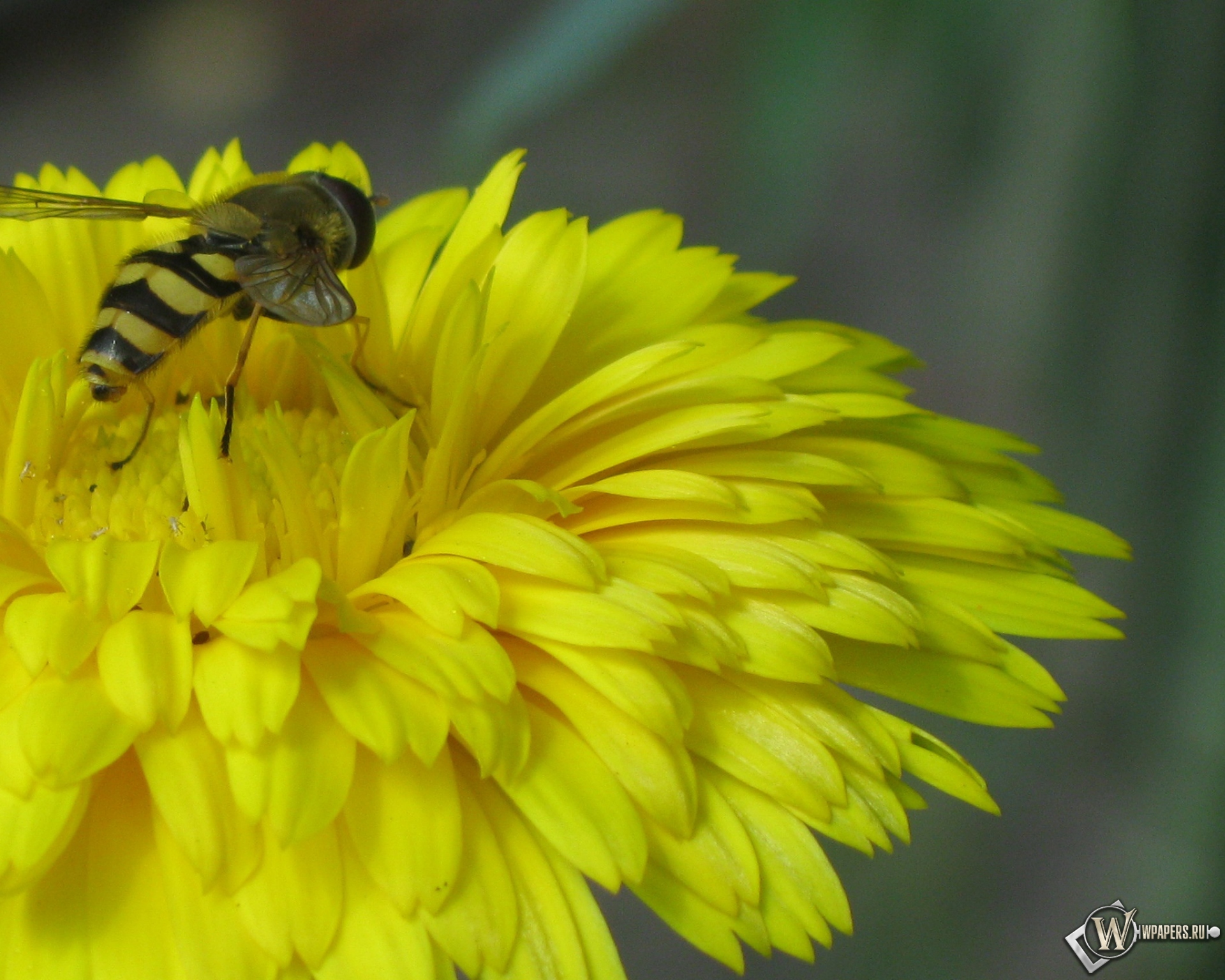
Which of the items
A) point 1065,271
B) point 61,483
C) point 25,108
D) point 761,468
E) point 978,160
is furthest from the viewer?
point 25,108

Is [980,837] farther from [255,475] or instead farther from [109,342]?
[109,342]

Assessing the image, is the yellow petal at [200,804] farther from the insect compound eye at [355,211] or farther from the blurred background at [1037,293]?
the blurred background at [1037,293]

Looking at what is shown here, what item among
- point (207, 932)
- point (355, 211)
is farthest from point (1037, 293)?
point (207, 932)

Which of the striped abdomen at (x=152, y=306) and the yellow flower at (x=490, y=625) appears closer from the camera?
the yellow flower at (x=490, y=625)

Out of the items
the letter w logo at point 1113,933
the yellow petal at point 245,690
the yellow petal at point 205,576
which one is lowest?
the letter w logo at point 1113,933

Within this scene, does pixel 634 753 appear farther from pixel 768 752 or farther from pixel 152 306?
pixel 152 306

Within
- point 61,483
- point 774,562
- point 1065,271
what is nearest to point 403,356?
point 61,483

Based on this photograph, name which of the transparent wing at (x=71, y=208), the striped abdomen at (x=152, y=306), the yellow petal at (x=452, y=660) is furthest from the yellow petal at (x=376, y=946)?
the transparent wing at (x=71, y=208)
